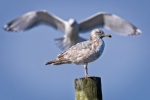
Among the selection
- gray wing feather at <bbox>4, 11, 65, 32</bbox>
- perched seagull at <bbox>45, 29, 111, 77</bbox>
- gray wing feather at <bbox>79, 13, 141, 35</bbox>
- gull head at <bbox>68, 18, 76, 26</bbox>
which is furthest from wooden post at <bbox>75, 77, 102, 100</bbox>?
gull head at <bbox>68, 18, 76, 26</bbox>

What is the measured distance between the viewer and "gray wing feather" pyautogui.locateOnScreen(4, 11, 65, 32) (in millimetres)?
11938

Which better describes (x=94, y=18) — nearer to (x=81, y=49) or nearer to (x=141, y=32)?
(x=141, y=32)

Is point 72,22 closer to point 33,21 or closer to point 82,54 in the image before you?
point 33,21

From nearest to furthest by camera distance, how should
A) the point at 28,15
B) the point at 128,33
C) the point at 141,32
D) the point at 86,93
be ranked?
the point at 86,93 → the point at 141,32 → the point at 128,33 → the point at 28,15

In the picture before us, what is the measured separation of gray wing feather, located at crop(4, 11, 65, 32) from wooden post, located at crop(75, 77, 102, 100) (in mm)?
7825

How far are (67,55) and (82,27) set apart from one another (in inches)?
311

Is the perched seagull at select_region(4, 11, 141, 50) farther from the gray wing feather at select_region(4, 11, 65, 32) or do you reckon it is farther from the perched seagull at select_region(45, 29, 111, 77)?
A: the perched seagull at select_region(45, 29, 111, 77)

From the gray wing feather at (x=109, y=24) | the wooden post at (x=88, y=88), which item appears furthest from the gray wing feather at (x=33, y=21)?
the wooden post at (x=88, y=88)

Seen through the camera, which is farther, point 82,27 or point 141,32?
point 82,27

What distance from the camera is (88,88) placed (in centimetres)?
405

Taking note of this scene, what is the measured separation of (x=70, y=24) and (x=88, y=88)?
27.2ft

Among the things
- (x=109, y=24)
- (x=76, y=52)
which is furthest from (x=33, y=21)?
(x=76, y=52)

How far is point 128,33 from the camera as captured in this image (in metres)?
11.7

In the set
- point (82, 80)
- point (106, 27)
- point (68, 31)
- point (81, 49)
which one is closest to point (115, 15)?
point (106, 27)
